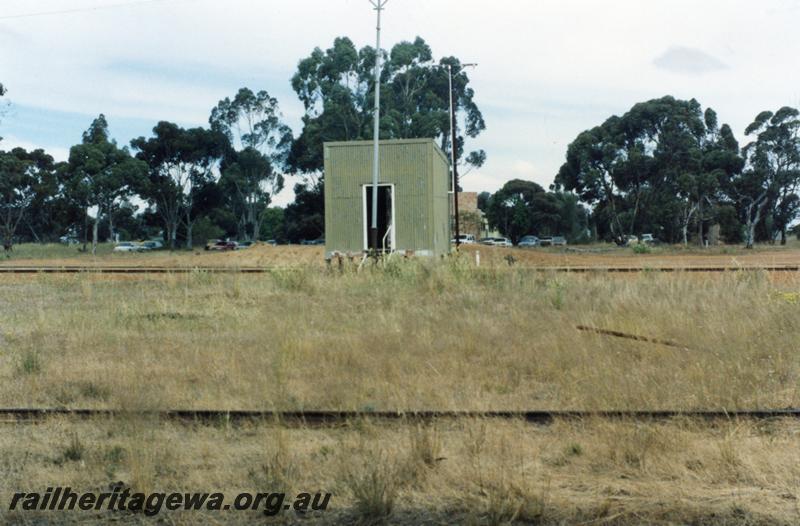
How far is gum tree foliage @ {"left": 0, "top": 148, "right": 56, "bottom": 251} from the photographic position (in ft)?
183

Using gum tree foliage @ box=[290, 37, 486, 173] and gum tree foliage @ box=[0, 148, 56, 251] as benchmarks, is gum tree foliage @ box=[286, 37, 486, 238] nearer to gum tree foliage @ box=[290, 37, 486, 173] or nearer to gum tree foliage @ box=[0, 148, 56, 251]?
gum tree foliage @ box=[290, 37, 486, 173]

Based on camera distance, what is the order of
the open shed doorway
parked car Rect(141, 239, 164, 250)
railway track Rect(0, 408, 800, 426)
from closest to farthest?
railway track Rect(0, 408, 800, 426) < the open shed doorway < parked car Rect(141, 239, 164, 250)

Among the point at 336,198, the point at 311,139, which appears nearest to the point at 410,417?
the point at 336,198

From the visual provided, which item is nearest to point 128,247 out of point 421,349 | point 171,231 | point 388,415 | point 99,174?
point 171,231

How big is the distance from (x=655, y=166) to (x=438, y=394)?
51.9 m

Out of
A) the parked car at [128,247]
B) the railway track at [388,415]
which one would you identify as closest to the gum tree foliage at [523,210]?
the parked car at [128,247]

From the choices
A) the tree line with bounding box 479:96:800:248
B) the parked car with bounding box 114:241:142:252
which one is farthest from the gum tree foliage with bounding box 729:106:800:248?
the parked car with bounding box 114:241:142:252

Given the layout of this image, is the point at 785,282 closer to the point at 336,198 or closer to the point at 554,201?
the point at 336,198

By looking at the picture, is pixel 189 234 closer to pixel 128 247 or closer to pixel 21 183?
pixel 128 247

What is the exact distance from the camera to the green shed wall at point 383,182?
26.1 meters

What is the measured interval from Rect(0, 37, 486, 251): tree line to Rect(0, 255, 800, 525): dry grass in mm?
41997

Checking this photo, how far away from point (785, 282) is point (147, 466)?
1303cm

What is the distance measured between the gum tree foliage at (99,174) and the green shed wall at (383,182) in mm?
30017

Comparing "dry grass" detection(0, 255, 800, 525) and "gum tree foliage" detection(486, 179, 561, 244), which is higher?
"gum tree foliage" detection(486, 179, 561, 244)
